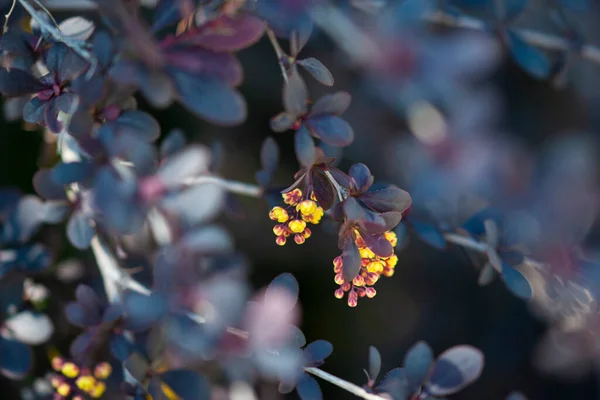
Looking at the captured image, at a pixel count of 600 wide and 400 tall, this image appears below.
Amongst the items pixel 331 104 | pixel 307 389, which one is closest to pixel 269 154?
pixel 331 104

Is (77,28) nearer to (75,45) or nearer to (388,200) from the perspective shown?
(75,45)

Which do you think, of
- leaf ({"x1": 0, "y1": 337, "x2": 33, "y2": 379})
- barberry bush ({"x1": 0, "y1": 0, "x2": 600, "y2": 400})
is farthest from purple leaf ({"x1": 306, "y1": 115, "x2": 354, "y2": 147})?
leaf ({"x1": 0, "y1": 337, "x2": 33, "y2": 379})

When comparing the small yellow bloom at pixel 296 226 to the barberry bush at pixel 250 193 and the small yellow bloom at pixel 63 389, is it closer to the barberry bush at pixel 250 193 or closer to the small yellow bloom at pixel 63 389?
the barberry bush at pixel 250 193

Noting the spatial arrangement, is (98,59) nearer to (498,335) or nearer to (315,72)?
(315,72)

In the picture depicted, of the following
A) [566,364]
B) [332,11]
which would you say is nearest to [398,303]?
[566,364]

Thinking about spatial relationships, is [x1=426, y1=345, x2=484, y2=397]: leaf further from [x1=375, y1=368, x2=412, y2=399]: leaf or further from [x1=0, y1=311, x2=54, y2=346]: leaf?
[x1=0, y1=311, x2=54, y2=346]: leaf

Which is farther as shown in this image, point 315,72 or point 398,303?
point 398,303
